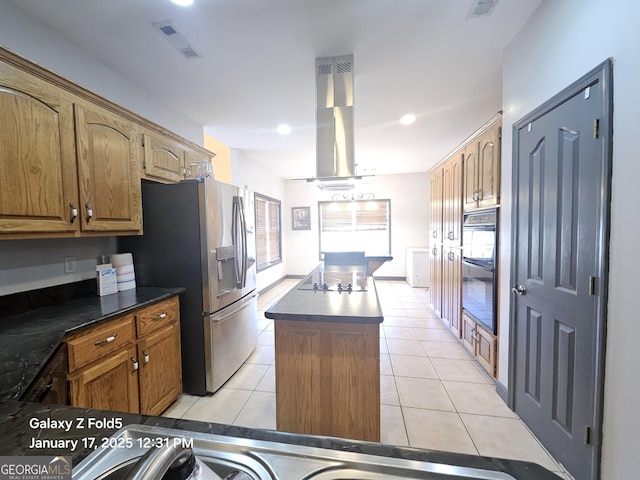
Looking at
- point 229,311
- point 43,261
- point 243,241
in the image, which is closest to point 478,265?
point 243,241

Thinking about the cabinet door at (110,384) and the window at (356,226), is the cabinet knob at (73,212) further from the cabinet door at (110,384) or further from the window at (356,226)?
the window at (356,226)

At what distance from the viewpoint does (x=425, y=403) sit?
212cm

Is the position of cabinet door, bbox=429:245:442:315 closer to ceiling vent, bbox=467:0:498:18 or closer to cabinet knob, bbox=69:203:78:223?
ceiling vent, bbox=467:0:498:18

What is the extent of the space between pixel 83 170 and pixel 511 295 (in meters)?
3.01

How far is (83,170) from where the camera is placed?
1.71 m

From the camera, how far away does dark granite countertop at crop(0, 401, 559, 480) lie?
1.81ft

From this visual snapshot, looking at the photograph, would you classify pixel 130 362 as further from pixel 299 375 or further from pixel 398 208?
pixel 398 208

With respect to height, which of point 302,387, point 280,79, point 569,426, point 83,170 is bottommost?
point 569,426

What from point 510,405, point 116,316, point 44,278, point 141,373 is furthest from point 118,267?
point 510,405

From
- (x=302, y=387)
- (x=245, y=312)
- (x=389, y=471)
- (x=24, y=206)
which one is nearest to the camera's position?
(x=389, y=471)

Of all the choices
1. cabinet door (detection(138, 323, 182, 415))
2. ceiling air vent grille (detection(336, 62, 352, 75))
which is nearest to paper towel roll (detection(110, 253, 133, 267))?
cabinet door (detection(138, 323, 182, 415))

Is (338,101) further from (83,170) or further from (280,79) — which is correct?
(83,170)

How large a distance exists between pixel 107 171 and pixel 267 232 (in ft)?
13.3

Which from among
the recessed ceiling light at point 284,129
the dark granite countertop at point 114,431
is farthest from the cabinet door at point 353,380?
the recessed ceiling light at point 284,129
